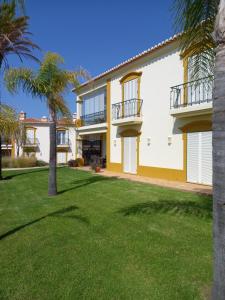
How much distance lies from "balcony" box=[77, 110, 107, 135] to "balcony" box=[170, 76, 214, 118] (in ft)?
29.3

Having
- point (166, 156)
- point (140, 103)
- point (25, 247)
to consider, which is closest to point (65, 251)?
point (25, 247)

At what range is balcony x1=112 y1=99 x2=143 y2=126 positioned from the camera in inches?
783

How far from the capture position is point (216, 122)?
3.50 meters

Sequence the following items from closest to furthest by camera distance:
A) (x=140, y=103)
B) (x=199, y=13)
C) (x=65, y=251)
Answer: (x=199, y=13) < (x=65, y=251) < (x=140, y=103)

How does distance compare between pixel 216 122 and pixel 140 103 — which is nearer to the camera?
pixel 216 122

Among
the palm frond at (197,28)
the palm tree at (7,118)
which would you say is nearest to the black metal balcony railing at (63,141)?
the palm tree at (7,118)

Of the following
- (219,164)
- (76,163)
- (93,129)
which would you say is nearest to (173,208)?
(219,164)

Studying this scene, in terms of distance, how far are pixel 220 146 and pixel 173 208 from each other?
6525mm

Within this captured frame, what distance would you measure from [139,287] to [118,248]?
62.5 inches

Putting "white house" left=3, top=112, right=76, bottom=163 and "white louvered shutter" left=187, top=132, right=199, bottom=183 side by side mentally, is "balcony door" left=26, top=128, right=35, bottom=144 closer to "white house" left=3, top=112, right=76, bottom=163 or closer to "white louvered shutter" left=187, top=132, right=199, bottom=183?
"white house" left=3, top=112, right=76, bottom=163

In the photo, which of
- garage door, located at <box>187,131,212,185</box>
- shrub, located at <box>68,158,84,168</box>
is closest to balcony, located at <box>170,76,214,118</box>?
garage door, located at <box>187,131,212,185</box>

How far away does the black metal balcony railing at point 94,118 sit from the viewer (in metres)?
26.2

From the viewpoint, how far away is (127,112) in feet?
70.5

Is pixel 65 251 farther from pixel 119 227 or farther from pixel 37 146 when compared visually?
pixel 37 146
